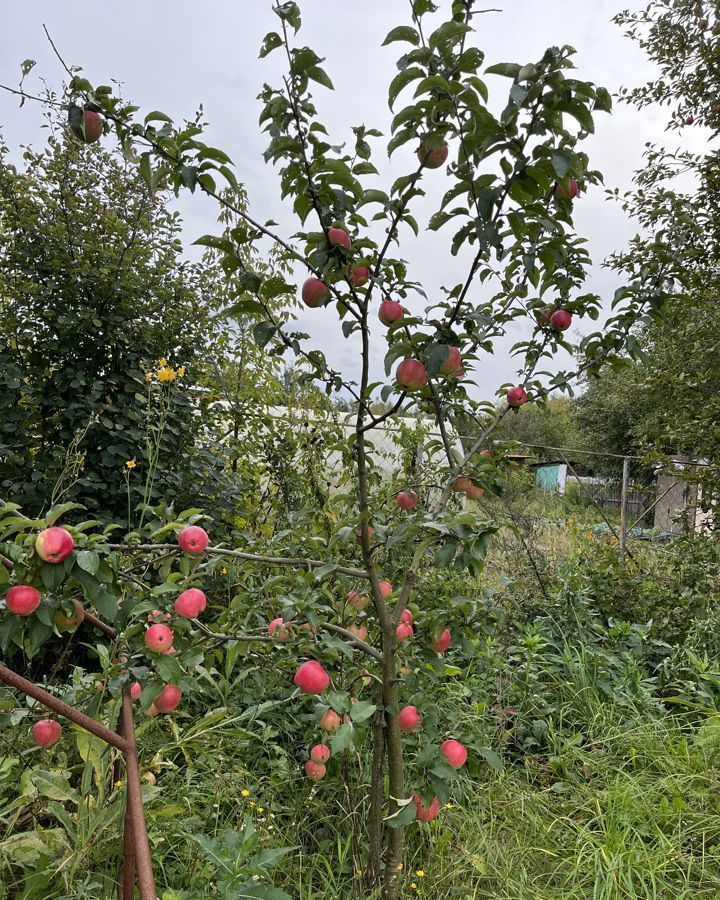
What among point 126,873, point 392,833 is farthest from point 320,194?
point 392,833

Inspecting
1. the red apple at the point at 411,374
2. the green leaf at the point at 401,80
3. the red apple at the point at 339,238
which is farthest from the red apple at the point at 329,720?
the green leaf at the point at 401,80

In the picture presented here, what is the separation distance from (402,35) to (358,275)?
1.51 ft

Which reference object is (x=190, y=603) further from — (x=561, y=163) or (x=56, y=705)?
(x=561, y=163)

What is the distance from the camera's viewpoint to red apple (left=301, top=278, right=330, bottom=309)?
4.48 feet

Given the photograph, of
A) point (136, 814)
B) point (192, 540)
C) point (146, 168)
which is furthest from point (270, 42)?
point (136, 814)

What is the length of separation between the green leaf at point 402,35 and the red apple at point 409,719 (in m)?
1.50

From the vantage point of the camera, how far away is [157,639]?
1161 millimetres

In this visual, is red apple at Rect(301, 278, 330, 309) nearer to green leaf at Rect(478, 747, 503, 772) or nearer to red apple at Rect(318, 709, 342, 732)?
red apple at Rect(318, 709, 342, 732)

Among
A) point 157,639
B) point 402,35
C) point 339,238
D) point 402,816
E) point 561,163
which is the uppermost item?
point 402,35

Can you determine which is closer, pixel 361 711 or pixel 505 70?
pixel 505 70

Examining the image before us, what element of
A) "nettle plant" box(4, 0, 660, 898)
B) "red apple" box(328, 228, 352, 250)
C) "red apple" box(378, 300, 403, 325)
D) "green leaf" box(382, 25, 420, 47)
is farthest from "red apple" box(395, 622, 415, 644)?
"green leaf" box(382, 25, 420, 47)

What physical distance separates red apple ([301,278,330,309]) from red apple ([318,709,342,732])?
2.98 ft

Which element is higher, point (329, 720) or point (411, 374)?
point (411, 374)

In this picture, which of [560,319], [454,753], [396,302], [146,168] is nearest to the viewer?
[146,168]
